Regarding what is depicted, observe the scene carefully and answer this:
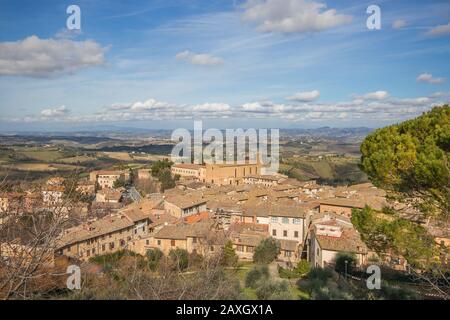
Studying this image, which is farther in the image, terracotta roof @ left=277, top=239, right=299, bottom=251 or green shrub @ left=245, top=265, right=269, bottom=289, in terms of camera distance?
terracotta roof @ left=277, top=239, right=299, bottom=251

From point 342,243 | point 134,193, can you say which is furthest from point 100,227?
point 134,193

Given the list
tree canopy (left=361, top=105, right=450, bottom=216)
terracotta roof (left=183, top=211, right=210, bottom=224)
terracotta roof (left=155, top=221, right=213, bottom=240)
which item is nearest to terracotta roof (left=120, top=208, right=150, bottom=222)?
terracotta roof (left=183, top=211, right=210, bottom=224)

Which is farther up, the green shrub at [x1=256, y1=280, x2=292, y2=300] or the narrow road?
the green shrub at [x1=256, y1=280, x2=292, y2=300]

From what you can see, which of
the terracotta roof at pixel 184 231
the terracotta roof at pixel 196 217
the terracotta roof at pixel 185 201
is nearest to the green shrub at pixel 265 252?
the terracotta roof at pixel 184 231

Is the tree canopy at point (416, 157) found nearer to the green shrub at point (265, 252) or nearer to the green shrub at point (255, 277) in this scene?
the green shrub at point (255, 277)

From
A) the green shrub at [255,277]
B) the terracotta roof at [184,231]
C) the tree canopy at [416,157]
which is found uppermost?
the tree canopy at [416,157]

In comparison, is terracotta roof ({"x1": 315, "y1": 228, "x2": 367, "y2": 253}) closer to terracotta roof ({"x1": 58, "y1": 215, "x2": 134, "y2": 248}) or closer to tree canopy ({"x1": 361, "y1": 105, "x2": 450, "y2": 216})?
tree canopy ({"x1": 361, "y1": 105, "x2": 450, "y2": 216})

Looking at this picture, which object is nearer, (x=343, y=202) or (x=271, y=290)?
(x=271, y=290)

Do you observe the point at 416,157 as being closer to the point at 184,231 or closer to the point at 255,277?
the point at 255,277

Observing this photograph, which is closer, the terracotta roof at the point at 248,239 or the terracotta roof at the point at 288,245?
the terracotta roof at the point at 248,239
